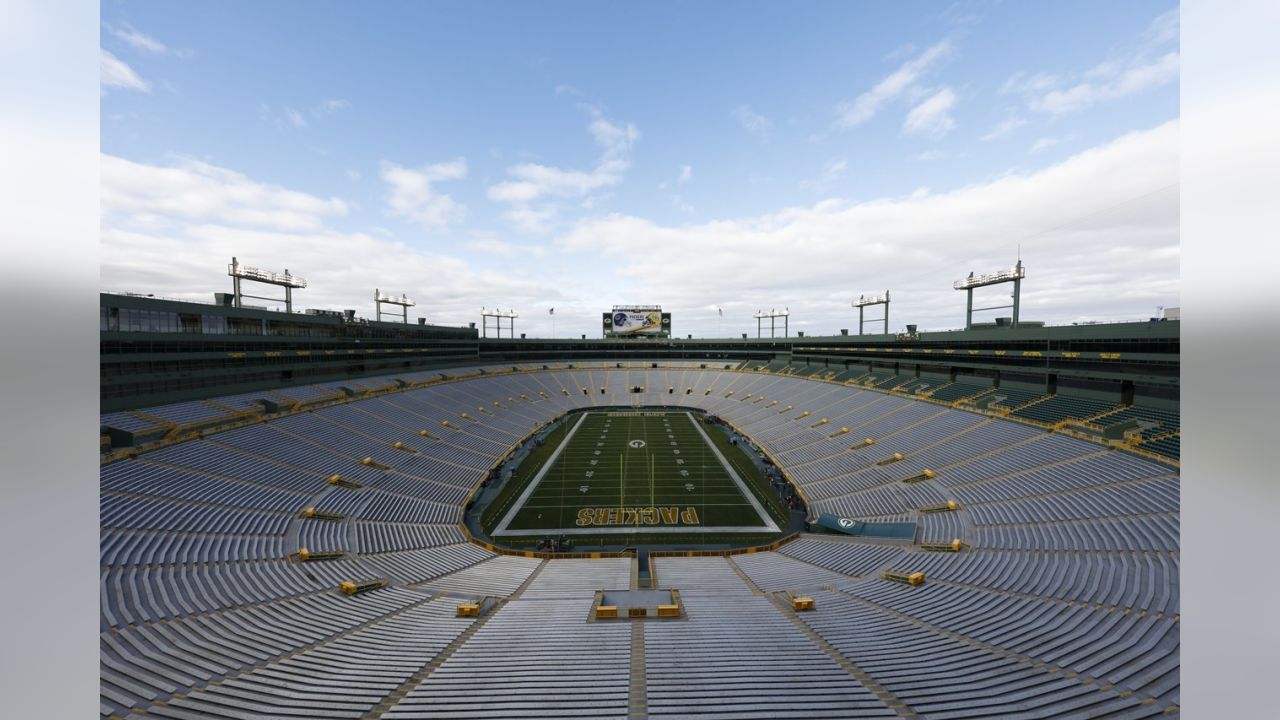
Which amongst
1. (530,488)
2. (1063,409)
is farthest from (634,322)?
(1063,409)

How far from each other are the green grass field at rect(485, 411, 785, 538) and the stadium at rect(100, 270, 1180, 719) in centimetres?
28

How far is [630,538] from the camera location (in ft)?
80.3

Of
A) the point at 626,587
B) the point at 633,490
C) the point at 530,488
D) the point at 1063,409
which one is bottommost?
the point at 530,488

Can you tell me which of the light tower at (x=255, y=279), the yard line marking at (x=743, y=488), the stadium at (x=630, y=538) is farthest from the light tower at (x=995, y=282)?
the light tower at (x=255, y=279)

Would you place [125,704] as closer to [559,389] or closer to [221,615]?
[221,615]

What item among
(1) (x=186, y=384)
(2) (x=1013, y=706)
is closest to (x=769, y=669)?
(2) (x=1013, y=706)

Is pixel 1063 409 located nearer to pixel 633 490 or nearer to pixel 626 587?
pixel 633 490

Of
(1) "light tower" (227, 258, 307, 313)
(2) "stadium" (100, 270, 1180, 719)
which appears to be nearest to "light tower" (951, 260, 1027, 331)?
(2) "stadium" (100, 270, 1180, 719)

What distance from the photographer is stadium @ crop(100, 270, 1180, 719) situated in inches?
361

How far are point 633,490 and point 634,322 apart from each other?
45.9 metres

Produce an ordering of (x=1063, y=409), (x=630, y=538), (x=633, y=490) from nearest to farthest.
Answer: (x=630, y=538) < (x=1063, y=409) < (x=633, y=490)

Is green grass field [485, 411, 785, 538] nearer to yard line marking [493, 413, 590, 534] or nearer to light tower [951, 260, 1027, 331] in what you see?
yard line marking [493, 413, 590, 534]
